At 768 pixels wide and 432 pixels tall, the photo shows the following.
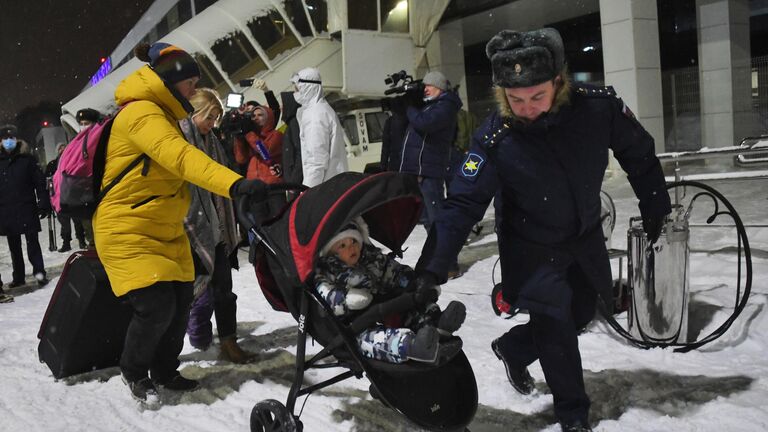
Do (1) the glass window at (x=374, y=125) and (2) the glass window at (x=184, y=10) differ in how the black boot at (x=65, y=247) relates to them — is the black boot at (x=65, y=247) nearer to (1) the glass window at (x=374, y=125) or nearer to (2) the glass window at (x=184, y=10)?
(1) the glass window at (x=374, y=125)

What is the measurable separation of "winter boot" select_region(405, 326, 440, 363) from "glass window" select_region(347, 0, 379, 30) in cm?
1337

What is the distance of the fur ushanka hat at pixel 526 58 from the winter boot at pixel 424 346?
1.09 metres

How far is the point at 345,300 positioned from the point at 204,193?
2.03 meters

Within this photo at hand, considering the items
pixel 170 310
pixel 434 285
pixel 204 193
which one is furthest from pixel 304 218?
pixel 204 193

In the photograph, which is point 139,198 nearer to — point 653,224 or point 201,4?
point 653,224

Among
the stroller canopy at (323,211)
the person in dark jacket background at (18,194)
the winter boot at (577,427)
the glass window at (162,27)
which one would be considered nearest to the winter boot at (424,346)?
the stroller canopy at (323,211)

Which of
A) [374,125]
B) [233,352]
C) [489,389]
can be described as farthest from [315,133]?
[374,125]

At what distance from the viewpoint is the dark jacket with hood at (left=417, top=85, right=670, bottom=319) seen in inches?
119

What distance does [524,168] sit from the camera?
3055 millimetres

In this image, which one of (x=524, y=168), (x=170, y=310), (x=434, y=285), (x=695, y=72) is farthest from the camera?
(x=695, y=72)

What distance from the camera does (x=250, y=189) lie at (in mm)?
3039

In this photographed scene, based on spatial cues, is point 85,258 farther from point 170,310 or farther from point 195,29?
point 195,29

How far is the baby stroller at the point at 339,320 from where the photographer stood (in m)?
2.84

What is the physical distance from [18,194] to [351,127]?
7.67m
